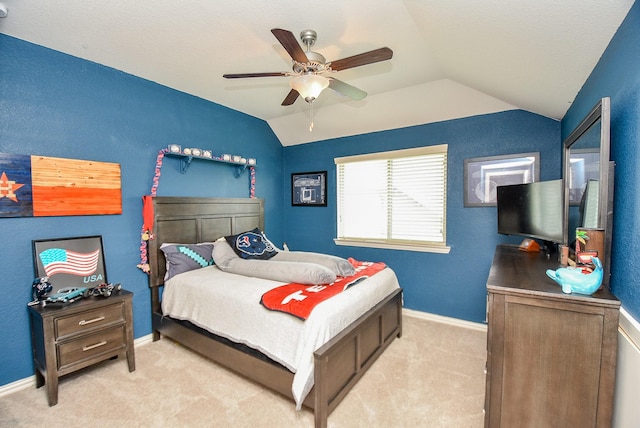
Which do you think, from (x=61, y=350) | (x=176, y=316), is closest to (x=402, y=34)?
(x=176, y=316)

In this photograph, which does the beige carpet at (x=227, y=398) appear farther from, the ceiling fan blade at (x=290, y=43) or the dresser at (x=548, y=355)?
the ceiling fan blade at (x=290, y=43)

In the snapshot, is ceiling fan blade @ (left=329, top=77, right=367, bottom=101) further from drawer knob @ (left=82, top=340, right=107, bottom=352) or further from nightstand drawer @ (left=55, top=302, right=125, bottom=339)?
drawer knob @ (left=82, top=340, right=107, bottom=352)

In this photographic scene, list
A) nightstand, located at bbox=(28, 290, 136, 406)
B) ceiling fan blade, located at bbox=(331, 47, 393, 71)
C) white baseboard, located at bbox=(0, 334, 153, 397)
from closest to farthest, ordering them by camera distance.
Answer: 1. ceiling fan blade, located at bbox=(331, 47, 393, 71)
2. nightstand, located at bbox=(28, 290, 136, 406)
3. white baseboard, located at bbox=(0, 334, 153, 397)

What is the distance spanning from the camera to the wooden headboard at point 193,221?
9.98 feet

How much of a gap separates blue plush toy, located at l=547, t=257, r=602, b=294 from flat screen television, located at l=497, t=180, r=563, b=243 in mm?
1037

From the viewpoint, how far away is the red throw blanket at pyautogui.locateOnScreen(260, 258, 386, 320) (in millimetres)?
1979

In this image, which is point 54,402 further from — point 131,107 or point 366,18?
point 366,18

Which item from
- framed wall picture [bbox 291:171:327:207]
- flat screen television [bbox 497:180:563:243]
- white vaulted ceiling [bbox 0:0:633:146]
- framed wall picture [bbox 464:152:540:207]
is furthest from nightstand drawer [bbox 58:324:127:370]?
framed wall picture [bbox 464:152:540:207]

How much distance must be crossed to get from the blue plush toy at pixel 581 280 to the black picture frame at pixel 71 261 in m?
3.45

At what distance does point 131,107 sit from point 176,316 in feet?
7.10

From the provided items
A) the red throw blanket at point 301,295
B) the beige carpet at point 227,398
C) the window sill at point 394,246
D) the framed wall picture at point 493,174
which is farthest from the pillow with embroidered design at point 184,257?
the framed wall picture at point 493,174

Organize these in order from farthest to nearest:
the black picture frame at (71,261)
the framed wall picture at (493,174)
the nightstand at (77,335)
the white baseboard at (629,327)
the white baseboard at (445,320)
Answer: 1. the white baseboard at (445,320)
2. the framed wall picture at (493,174)
3. the black picture frame at (71,261)
4. the nightstand at (77,335)
5. the white baseboard at (629,327)

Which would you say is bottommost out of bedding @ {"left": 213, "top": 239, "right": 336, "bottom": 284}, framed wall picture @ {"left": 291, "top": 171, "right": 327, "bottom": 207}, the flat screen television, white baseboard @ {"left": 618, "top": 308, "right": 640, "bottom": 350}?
bedding @ {"left": 213, "top": 239, "right": 336, "bottom": 284}

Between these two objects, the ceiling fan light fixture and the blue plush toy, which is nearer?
the blue plush toy
